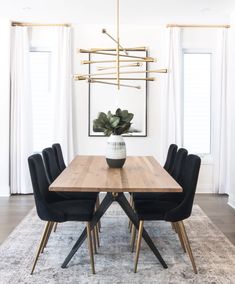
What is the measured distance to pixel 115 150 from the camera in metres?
3.37

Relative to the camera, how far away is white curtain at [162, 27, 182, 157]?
531 cm

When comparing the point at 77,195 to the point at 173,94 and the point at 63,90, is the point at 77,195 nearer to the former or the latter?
the point at 63,90

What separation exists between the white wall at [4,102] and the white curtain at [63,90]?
2.39 feet

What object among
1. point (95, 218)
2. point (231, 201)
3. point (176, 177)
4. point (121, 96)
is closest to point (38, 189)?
point (95, 218)

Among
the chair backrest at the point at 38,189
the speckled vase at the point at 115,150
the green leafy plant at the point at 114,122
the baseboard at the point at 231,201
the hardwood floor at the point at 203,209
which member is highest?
the green leafy plant at the point at 114,122

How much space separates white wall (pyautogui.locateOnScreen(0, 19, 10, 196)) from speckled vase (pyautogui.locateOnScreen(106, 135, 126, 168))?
250 cm

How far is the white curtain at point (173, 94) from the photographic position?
209 inches

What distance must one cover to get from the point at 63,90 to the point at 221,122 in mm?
2634

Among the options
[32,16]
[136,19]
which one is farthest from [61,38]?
[136,19]

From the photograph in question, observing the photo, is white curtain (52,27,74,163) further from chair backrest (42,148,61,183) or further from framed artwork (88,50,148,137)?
chair backrest (42,148,61,183)

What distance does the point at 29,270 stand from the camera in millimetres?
2754

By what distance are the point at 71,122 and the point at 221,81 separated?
2537mm

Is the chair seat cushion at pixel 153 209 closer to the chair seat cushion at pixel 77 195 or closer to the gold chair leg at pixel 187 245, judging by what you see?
the gold chair leg at pixel 187 245

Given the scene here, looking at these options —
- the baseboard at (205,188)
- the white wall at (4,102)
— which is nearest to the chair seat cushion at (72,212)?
the white wall at (4,102)
